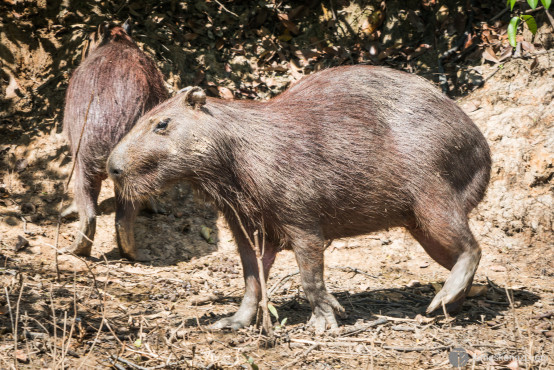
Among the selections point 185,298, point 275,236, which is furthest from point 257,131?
point 185,298

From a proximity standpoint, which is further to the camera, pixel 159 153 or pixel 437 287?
pixel 437 287

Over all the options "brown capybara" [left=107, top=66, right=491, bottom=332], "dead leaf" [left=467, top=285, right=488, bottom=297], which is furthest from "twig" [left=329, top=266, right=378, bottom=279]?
"brown capybara" [left=107, top=66, right=491, bottom=332]

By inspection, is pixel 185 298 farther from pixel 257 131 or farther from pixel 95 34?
pixel 95 34

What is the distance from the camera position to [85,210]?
5879mm

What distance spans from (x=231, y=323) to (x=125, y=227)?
1.98 metres

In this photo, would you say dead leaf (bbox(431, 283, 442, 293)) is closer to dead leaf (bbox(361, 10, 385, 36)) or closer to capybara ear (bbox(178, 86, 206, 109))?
capybara ear (bbox(178, 86, 206, 109))

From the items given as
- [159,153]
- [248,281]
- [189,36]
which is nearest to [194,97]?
[159,153]

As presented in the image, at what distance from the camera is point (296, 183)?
4164 mm

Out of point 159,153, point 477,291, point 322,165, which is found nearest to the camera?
point 159,153

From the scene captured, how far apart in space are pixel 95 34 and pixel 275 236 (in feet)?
11.2

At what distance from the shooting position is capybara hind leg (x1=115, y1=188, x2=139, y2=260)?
236 inches

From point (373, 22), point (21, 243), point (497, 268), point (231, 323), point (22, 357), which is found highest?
point (373, 22)

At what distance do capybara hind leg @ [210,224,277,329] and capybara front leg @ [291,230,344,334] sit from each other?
0.33 m

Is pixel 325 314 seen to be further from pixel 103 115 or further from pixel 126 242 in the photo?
pixel 103 115
